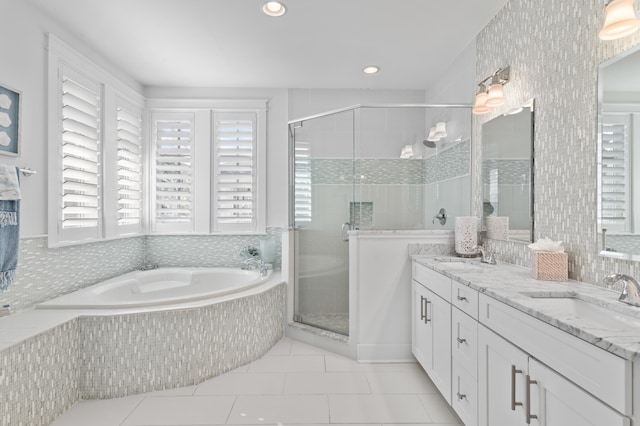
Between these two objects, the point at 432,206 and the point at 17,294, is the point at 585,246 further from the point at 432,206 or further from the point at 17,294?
the point at 17,294

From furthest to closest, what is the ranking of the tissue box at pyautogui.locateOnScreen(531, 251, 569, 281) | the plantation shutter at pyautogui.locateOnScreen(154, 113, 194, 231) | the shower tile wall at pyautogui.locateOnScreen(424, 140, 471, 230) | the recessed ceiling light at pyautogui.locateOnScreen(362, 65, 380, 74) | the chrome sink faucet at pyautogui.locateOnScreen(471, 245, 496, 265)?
the plantation shutter at pyautogui.locateOnScreen(154, 113, 194, 231)
the recessed ceiling light at pyautogui.locateOnScreen(362, 65, 380, 74)
the shower tile wall at pyautogui.locateOnScreen(424, 140, 471, 230)
the chrome sink faucet at pyautogui.locateOnScreen(471, 245, 496, 265)
the tissue box at pyautogui.locateOnScreen(531, 251, 569, 281)

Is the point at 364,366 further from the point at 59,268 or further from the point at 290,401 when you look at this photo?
the point at 59,268

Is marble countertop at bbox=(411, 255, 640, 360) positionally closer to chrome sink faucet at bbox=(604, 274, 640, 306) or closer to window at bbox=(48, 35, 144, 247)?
chrome sink faucet at bbox=(604, 274, 640, 306)

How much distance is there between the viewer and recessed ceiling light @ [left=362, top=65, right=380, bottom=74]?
338 centimetres

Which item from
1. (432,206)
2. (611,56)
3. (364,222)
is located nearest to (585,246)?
(611,56)

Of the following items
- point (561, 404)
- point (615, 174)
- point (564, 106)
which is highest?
point (564, 106)

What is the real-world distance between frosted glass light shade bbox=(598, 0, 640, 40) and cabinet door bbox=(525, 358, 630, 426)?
4.34 feet

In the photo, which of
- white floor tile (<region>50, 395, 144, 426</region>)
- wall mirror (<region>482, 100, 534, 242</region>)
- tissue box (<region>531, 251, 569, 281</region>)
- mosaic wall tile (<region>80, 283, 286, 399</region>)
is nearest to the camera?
tissue box (<region>531, 251, 569, 281</region>)

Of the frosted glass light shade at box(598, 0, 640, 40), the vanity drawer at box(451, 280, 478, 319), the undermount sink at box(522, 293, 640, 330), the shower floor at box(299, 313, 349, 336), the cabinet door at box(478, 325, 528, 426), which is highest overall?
the frosted glass light shade at box(598, 0, 640, 40)

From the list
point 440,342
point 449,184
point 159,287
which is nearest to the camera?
point 440,342

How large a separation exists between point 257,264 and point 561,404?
3037 mm

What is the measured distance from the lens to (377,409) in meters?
2.18

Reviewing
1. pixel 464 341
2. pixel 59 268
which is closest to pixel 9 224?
pixel 59 268

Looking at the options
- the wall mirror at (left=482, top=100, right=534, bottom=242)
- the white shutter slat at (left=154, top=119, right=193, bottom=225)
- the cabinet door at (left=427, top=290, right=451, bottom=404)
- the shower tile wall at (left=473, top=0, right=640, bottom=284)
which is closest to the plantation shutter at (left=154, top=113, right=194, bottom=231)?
the white shutter slat at (left=154, top=119, right=193, bottom=225)
